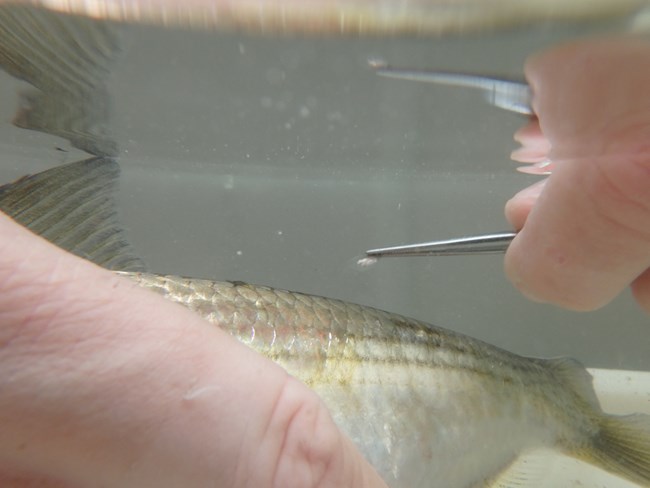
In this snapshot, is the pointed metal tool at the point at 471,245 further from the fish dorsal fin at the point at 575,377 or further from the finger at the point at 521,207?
the fish dorsal fin at the point at 575,377

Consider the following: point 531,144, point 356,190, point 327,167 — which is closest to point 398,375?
point 531,144

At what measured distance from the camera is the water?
6.40 ft

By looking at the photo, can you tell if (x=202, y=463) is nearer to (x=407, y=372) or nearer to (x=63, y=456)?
Result: (x=63, y=456)

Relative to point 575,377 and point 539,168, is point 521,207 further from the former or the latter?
point 539,168

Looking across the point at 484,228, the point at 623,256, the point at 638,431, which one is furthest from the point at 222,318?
the point at 484,228

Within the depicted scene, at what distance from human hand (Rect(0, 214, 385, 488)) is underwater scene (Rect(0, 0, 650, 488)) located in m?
0.47

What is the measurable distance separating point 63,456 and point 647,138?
1549 mm

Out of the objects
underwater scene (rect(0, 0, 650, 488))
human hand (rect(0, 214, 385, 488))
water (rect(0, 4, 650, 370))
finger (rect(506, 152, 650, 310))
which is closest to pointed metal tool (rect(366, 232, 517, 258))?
finger (rect(506, 152, 650, 310))

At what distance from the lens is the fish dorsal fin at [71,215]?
143 centimetres

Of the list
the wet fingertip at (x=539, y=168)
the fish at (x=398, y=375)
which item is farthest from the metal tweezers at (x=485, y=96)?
the wet fingertip at (x=539, y=168)

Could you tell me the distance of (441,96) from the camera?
2.43m

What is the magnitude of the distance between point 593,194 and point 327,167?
10.5 ft

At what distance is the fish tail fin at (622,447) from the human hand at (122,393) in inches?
45.2

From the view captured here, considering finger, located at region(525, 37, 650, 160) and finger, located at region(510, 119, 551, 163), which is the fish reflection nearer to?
finger, located at region(525, 37, 650, 160)
